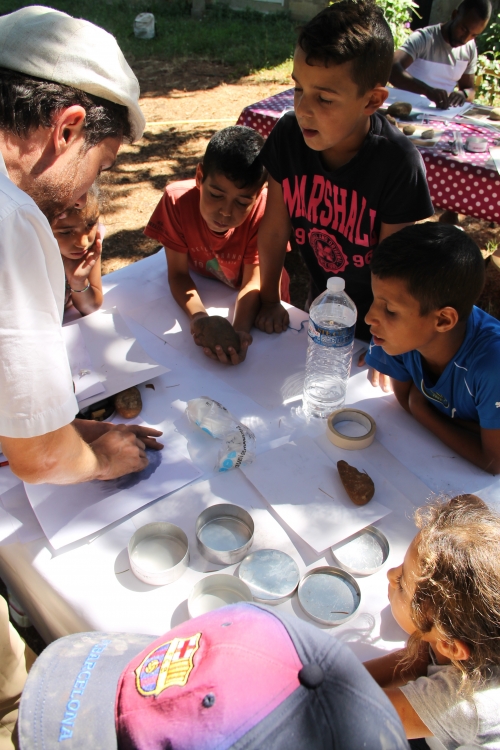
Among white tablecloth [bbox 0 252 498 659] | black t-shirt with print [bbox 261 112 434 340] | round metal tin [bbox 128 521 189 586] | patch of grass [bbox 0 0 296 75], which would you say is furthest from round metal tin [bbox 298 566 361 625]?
patch of grass [bbox 0 0 296 75]

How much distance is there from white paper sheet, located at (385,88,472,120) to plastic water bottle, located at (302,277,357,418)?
105 inches

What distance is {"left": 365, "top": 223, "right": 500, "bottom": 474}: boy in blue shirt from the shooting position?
157cm

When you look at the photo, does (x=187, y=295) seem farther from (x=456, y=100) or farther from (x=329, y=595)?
(x=456, y=100)

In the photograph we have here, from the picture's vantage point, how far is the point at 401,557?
1.36 meters

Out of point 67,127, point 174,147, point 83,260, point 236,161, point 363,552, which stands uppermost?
→ point 67,127

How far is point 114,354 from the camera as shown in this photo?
1947 millimetres

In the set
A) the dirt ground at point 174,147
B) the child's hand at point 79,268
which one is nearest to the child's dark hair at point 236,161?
the child's hand at point 79,268

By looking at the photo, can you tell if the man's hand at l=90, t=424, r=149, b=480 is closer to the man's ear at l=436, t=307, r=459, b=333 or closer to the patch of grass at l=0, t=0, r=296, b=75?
the man's ear at l=436, t=307, r=459, b=333

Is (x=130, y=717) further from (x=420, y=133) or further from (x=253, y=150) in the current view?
(x=420, y=133)

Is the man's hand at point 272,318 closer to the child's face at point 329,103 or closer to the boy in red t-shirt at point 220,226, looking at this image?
the boy in red t-shirt at point 220,226

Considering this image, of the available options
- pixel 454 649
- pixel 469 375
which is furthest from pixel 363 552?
pixel 469 375

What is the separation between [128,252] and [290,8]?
8673 millimetres

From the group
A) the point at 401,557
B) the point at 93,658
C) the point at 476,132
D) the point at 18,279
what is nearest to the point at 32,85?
the point at 18,279

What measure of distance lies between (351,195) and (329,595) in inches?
54.8
